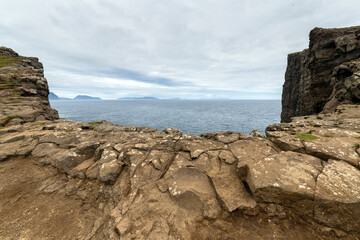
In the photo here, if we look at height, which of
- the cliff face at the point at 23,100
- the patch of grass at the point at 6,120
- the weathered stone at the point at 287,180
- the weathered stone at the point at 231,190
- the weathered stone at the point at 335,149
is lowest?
the weathered stone at the point at 231,190

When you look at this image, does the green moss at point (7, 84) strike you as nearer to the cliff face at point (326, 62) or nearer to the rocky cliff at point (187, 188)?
the rocky cliff at point (187, 188)

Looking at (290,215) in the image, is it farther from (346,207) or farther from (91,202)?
(91,202)

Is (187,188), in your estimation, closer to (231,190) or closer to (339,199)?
(231,190)

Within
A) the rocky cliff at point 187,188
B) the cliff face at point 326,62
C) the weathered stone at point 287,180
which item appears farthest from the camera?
the cliff face at point 326,62

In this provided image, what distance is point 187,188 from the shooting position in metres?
7.98

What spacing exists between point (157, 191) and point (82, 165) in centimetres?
682

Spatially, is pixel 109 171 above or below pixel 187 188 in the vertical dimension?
above

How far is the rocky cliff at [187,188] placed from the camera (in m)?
6.14

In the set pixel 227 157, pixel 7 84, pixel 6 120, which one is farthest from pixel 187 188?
pixel 7 84

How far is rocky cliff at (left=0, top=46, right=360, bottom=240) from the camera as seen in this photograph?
6137 millimetres

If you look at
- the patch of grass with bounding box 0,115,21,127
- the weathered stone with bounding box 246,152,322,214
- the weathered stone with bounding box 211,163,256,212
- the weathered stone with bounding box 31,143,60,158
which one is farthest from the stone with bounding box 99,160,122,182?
the patch of grass with bounding box 0,115,21,127

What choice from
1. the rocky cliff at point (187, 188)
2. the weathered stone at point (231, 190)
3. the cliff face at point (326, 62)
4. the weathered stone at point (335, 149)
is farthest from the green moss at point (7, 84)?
the cliff face at point (326, 62)

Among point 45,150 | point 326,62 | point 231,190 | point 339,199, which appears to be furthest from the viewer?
point 326,62

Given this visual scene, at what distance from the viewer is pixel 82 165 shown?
35.2 feet
